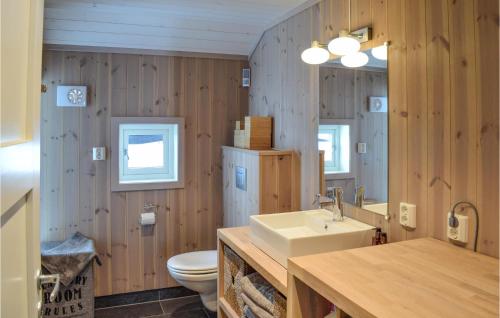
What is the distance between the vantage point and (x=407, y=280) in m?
1.17

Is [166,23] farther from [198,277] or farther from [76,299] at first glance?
[76,299]

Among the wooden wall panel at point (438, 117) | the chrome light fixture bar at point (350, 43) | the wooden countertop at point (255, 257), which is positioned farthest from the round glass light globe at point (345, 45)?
the wooden countertop at point (255, 257)

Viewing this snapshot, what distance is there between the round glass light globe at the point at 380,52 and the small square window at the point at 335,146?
432mm

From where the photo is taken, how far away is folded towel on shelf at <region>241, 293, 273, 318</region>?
175cm

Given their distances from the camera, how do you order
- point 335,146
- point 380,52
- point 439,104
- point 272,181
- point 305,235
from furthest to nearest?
point 272,181 < point 335,146 < point 380,52 < point 305,235 < point 439,104

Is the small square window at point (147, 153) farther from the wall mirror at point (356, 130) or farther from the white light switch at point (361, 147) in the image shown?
the white light switch at point (361, 147)

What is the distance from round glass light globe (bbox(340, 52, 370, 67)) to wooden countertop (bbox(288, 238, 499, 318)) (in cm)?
98

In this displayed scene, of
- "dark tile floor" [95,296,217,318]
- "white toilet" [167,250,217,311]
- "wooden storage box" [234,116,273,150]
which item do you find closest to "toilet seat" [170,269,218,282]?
"white toilet" [167,250,217,311]

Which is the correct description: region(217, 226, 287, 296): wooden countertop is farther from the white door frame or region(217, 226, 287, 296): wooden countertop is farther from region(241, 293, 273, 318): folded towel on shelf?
the white door frame

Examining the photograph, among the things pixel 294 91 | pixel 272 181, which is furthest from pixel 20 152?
pixel 294 91

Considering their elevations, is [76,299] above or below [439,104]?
below

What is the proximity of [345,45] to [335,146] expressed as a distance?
61 centimetres

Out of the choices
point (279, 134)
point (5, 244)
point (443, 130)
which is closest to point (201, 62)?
point (279, 134)

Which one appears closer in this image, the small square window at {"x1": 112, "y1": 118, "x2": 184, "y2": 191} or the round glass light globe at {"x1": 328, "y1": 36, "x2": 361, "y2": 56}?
the round glass light globe at {"x1": 328, "y1": 36, "x2": 361, "y2": 56}
